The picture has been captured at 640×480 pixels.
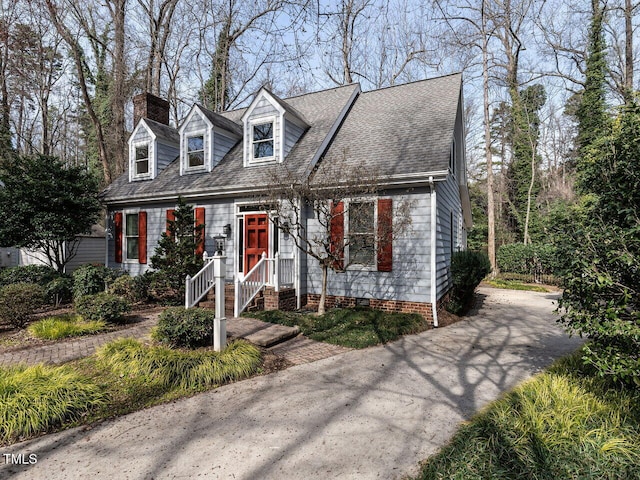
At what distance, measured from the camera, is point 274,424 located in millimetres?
3318

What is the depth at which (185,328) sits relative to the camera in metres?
5.24

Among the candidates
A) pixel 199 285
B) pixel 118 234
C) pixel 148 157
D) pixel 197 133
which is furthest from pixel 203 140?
pixel 199 285

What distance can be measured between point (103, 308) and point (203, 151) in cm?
621

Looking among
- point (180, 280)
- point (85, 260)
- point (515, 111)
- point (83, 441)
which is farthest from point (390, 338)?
point (515, 111)

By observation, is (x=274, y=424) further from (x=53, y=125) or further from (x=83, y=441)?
(x=53, y=125)

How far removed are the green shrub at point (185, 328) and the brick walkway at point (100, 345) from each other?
0.71 metres

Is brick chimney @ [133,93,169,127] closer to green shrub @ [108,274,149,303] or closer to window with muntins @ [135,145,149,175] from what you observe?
window with muntins @ [135,145,149,175]

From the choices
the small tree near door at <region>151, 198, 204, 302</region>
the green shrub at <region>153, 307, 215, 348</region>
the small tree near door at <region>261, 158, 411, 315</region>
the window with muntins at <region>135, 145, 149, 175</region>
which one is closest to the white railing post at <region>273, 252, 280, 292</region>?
the small tree near door at <region>261, 158, 411, 315</region>

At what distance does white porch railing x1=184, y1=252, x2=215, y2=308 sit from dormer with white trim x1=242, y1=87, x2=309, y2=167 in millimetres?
3756

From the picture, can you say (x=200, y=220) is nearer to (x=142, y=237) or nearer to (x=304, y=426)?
(x=142, y=237)

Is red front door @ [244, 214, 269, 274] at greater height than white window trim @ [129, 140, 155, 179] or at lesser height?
lesser

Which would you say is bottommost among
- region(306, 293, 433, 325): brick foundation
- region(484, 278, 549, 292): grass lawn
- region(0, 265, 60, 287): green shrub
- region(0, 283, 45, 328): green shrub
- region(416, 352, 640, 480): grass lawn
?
region(484, 278, 549, 292): grass lawn

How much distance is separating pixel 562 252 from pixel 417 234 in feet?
14.4

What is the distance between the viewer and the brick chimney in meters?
13.2
